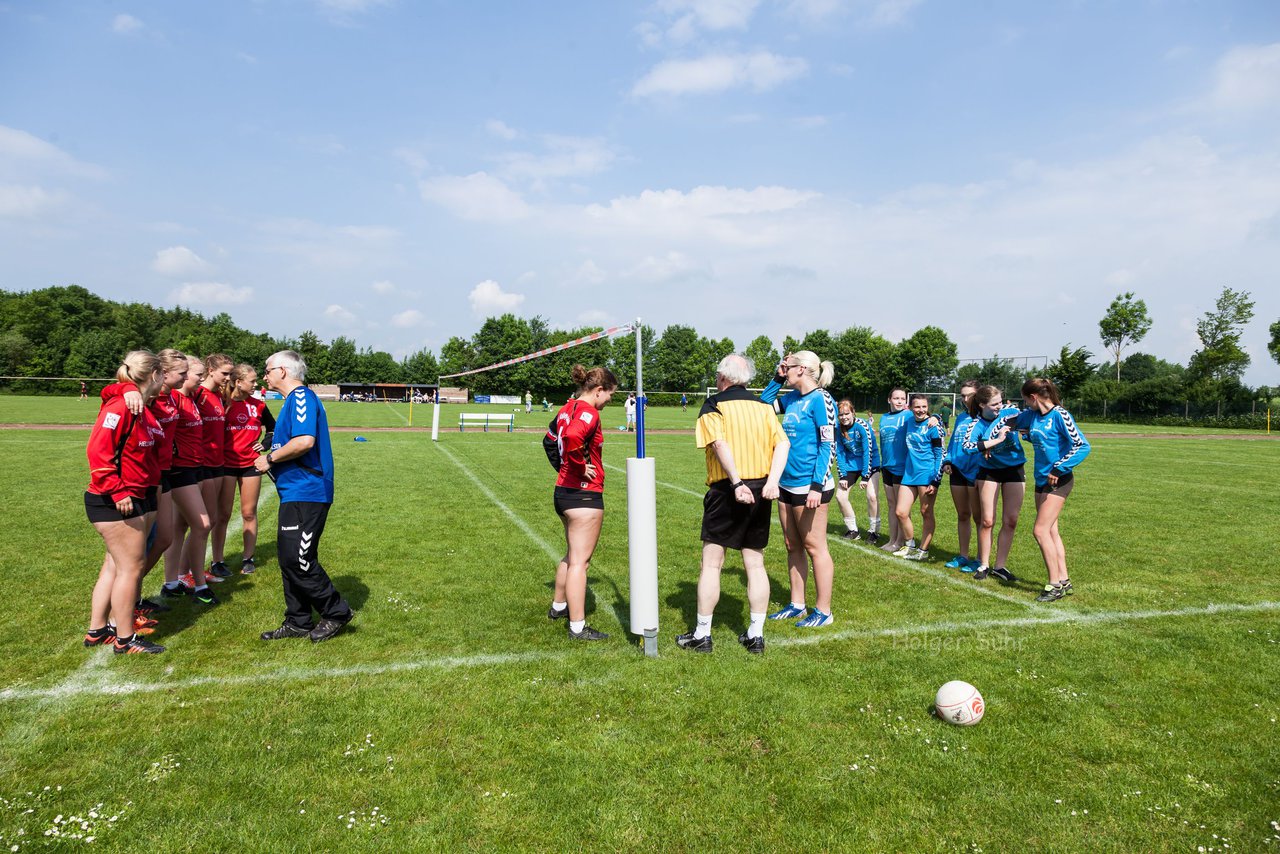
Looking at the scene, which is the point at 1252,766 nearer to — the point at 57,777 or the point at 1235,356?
the point at 57,777

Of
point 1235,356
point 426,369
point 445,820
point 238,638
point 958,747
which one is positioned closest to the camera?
point 445,820

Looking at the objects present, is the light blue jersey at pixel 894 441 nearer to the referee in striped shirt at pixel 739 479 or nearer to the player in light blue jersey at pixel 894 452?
the player in light blue jersey at pixel 894 452

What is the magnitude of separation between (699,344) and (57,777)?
10344 cm

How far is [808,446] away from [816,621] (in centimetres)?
143

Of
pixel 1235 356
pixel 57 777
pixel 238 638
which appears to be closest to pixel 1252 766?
pixel 57 777

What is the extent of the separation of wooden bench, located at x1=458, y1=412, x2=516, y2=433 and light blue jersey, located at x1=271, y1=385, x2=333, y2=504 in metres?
23.0

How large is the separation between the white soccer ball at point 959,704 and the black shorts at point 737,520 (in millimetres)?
1413

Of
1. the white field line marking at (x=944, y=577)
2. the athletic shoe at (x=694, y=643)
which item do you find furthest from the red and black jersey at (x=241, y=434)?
the white field line marking at (x=944, y=577)

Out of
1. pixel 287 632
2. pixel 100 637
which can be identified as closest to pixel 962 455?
pixel 287 632

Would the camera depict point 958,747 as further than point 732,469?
No

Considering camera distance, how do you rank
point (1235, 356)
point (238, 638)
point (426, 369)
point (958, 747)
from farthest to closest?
point (426, 369) → point (1235, 356) → point (238, 638) → point (958, 747)

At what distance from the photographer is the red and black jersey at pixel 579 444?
16.0 ft

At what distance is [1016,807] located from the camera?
10.1 ft

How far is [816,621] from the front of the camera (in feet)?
17.9
